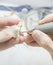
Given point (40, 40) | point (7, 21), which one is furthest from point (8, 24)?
point (40, 40)

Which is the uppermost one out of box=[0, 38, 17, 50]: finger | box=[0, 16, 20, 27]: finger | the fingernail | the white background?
box=[0, 16, 20, 27]: finger

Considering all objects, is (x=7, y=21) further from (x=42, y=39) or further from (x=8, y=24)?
(x=42, y=39)

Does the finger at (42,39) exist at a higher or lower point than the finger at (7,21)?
lower

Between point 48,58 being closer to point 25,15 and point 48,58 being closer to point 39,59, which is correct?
point 39,59

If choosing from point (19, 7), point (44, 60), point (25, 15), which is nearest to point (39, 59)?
point (44, 60)

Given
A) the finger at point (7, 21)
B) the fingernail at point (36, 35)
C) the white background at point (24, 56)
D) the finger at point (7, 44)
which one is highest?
the finger at point (7, 21)

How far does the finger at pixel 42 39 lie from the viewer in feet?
1.61

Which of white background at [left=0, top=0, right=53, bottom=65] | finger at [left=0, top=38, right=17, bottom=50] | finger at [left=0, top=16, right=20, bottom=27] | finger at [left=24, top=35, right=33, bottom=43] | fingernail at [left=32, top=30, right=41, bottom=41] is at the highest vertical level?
finger at [left=0, top=16, right=20, bottom=27]

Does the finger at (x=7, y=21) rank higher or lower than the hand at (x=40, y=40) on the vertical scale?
higher

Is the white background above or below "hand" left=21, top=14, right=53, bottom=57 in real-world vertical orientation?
below

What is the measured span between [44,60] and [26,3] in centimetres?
58

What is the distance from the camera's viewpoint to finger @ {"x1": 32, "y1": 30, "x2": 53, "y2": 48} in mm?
492

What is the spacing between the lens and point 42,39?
500 mm

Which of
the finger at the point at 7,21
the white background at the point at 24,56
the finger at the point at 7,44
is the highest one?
the finger at the point at 7,21
